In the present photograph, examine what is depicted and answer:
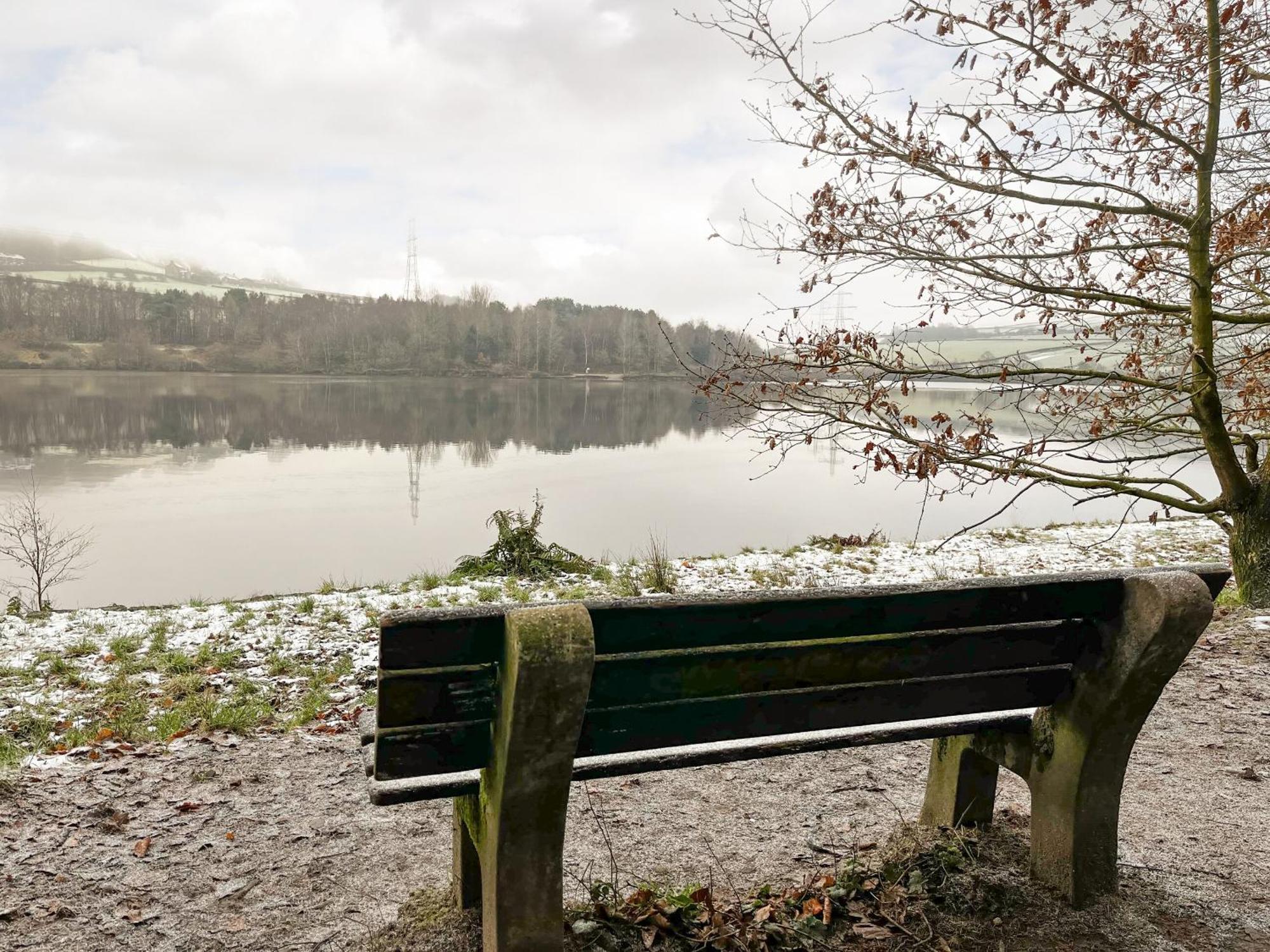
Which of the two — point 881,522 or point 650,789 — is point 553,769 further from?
point 881,522

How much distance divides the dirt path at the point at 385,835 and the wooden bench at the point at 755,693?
0.61m

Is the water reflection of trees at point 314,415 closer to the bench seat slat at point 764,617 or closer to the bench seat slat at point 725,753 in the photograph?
the bench seat slat at point 725,753

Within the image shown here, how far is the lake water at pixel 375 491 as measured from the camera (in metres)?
14.3

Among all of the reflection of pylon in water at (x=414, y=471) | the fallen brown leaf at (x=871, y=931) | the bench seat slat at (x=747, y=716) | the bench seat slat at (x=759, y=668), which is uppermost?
the bench seat slat at (x=759, y=668)

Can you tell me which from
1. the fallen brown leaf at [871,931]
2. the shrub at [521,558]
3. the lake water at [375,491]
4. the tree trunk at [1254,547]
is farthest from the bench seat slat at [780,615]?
the shrub at [521,558]

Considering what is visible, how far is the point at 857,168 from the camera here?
5.77m

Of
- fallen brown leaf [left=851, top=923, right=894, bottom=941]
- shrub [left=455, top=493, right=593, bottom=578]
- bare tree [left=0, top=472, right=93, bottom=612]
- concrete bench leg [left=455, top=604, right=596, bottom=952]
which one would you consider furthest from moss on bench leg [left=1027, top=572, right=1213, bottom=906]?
bare tree [left=0, top=472, right=93, bottom=612]

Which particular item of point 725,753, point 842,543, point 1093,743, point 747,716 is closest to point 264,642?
point 725,753

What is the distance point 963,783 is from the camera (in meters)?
3.05

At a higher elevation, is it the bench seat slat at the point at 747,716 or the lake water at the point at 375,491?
the bench seat slat at the point at 747,716

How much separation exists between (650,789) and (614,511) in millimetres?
15702

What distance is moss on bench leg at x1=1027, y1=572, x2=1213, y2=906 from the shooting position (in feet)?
8.03

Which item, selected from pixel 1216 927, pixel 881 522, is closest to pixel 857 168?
pixel 1216 927

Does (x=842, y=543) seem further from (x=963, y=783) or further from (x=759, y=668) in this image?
(x=759, y=668)
